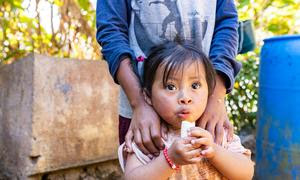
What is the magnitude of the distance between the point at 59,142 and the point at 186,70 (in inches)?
53.1

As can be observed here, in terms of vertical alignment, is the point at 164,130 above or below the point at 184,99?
below

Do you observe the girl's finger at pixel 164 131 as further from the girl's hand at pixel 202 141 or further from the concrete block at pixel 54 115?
the concrete block at pixel 54 115

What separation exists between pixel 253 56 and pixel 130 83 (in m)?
2.70

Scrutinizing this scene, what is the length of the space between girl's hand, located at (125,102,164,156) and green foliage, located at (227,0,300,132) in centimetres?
244

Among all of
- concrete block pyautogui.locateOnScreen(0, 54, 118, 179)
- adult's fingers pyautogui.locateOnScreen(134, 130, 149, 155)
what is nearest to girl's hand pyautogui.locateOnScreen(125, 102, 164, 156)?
adult's fingers pyautogui.locateOnScreen(134, 130, 149, 155)

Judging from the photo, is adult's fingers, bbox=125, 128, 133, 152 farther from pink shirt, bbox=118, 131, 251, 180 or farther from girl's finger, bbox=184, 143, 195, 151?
girl's finger, bbox=184, 143, 195, 151

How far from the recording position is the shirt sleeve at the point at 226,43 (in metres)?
1.21

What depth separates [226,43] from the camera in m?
1.27

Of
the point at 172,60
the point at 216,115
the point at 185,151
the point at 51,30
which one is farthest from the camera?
the point at 51,30

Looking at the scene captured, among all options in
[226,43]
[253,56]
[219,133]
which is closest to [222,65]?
[226,43]

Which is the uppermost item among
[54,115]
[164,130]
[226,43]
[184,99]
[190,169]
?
[226,43]

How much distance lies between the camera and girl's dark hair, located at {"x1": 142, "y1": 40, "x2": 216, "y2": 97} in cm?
106

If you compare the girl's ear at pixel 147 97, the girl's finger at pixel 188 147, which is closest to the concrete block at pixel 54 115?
the girl's ear at pixel 147 97

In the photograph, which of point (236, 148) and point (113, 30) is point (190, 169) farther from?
point (113, 30)
